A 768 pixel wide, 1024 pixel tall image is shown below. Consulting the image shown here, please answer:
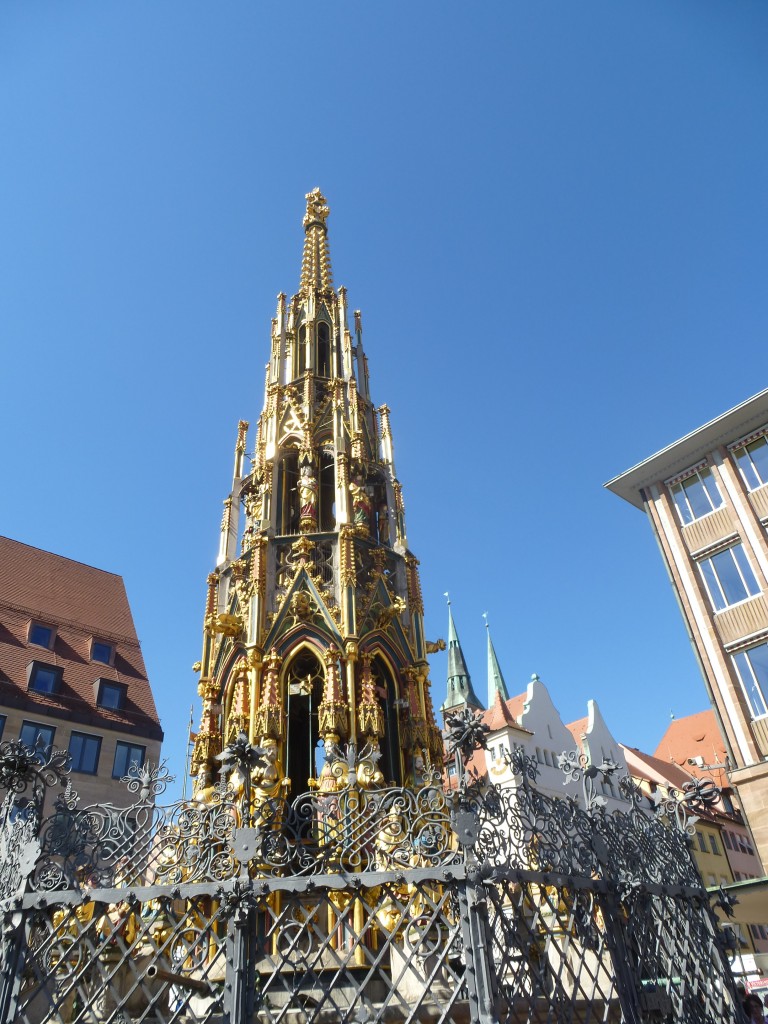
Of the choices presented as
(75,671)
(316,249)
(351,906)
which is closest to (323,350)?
(316,249)

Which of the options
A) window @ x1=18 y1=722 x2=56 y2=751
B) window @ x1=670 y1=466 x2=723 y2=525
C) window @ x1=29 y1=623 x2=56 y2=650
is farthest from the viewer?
window @ x1=29 y1=623 x2=56 y2=650

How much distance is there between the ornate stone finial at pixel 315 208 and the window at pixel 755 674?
19.1 m

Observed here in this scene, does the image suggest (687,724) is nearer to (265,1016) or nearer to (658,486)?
(658,486)

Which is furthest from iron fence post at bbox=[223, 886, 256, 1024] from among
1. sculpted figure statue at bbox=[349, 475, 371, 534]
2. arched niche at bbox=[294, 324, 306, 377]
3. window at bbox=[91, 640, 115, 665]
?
window at bbox=[91, 640, 115, 665]

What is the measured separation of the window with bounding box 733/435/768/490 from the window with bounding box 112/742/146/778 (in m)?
21.2

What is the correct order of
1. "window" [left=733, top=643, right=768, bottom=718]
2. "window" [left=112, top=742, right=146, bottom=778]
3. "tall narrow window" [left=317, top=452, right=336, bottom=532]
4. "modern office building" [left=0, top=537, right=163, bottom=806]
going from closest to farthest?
"window" [left=733, top=643, right=768, bottom=718], "tall narrow window" [left=317, top=452, right=336, bottom=532], "modern office building" [left=0, top=537, right=163, bottom=806], "window" [left=112, top=742, right=146, bottom=778]

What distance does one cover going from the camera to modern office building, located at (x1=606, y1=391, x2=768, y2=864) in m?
18.4

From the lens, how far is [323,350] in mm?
22156

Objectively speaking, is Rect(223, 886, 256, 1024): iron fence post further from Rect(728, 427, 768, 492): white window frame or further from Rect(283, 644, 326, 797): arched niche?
Rect(728, 427, 768, 492): white window frame

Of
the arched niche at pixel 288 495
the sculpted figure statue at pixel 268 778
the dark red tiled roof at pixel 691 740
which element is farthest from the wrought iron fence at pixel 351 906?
the dark red tiled roof at pixel 691 740

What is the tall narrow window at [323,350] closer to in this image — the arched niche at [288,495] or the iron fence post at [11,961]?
the arched niche at [288,495]

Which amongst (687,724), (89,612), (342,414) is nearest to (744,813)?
(342,414)

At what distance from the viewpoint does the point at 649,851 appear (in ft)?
30.6

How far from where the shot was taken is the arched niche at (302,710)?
1471 centimetres
